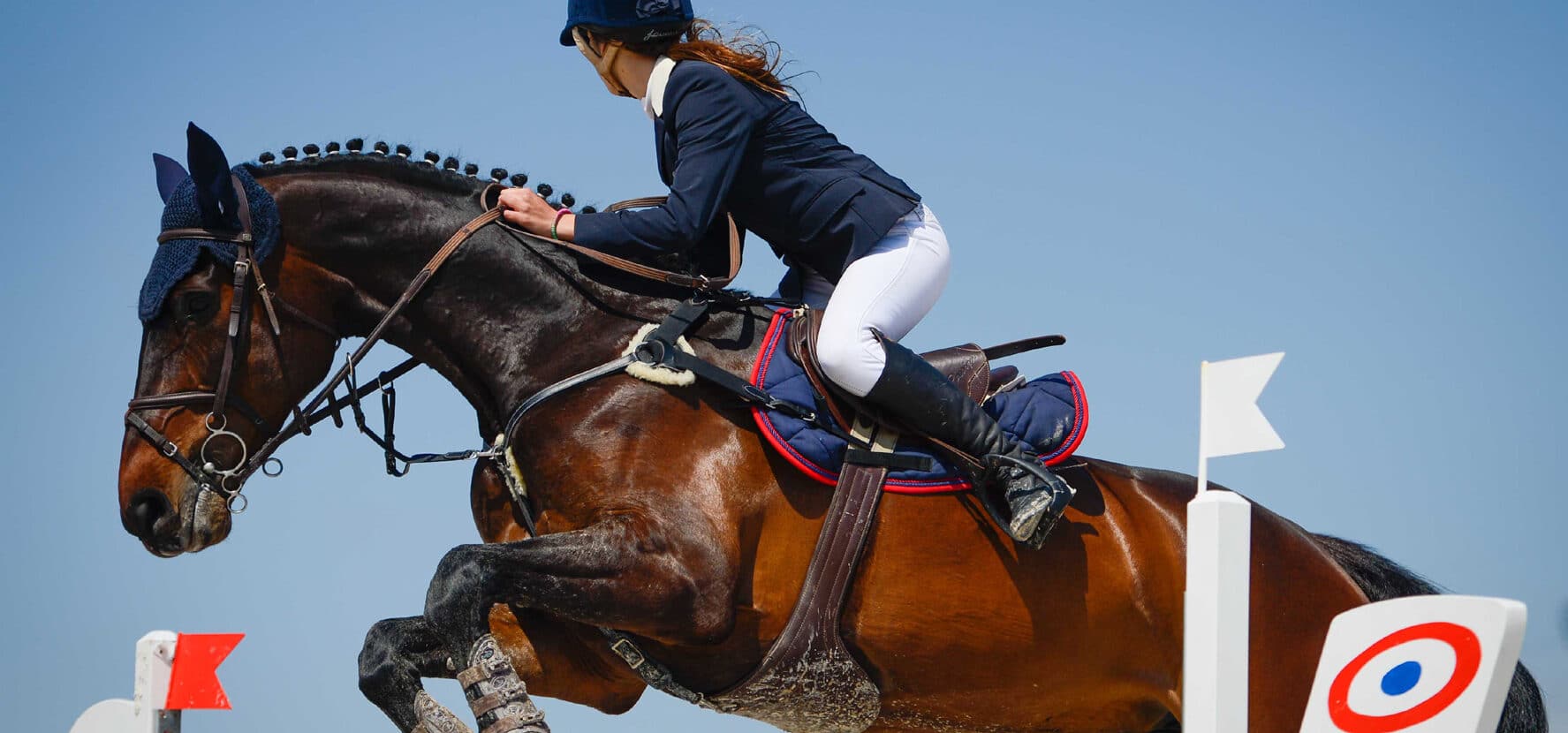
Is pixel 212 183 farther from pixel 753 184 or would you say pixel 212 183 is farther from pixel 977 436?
pixel 977 436

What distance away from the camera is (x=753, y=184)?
425cm

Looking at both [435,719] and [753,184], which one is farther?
[753,184]

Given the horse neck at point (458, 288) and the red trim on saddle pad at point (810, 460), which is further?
the horse neck at point (458, 288)

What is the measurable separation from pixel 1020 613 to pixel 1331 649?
106 centimetres

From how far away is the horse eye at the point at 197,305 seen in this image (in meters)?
4.09

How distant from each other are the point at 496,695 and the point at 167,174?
78.7 inches

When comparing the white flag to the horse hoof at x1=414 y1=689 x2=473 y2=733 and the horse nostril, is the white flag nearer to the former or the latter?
the horse hoof at x1=414 y1=689 x2=473 y2=733

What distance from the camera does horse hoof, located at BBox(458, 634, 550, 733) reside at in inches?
139

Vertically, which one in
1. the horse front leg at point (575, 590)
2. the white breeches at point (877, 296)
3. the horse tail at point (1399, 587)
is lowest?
the horse tail at point (1399, 587)

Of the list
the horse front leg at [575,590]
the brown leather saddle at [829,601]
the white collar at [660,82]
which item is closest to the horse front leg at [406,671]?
the horse front leg at [575,590]

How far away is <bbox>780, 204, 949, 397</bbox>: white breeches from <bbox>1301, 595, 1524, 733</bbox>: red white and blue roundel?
4.58 feet

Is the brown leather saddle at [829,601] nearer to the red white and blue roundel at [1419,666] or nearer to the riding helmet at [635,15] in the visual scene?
the riding helmet at [635,15]

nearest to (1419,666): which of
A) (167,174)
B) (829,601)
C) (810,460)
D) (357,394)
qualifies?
(829,601)

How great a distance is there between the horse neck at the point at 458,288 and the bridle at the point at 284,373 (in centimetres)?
5
